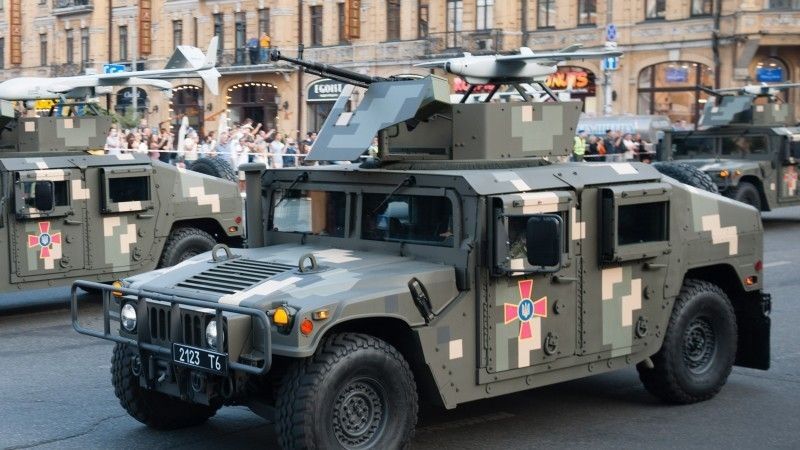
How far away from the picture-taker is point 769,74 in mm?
36656

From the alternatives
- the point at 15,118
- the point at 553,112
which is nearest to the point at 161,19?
the point at 15,118

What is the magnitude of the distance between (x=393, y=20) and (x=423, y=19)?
1.46 metres

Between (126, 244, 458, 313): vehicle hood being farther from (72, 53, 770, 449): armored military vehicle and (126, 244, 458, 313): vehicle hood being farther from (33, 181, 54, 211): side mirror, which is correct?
(33, 181, 54, 211): side mirror

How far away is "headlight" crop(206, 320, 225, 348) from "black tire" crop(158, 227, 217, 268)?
23.7 feet

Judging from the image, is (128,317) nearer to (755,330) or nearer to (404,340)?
(404,340)

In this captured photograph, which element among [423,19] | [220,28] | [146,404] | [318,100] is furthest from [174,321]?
[220,28]

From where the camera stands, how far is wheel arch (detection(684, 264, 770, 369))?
9.26m

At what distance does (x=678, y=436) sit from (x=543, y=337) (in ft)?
3.69

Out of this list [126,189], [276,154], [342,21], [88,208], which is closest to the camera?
[88,208]

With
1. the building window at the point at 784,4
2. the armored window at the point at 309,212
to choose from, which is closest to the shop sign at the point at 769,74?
the building window at the point at 784,4

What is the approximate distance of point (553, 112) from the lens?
28.3 feet

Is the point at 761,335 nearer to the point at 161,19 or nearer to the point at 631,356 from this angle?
the point at 631,356

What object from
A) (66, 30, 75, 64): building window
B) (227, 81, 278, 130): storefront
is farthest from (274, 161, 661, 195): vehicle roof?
(66, 30, 75, 64): building window

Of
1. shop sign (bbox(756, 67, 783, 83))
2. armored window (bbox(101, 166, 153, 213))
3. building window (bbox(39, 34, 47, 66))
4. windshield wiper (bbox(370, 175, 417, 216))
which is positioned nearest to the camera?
windshield wiper (bbox(370, 175, 417, 216))
